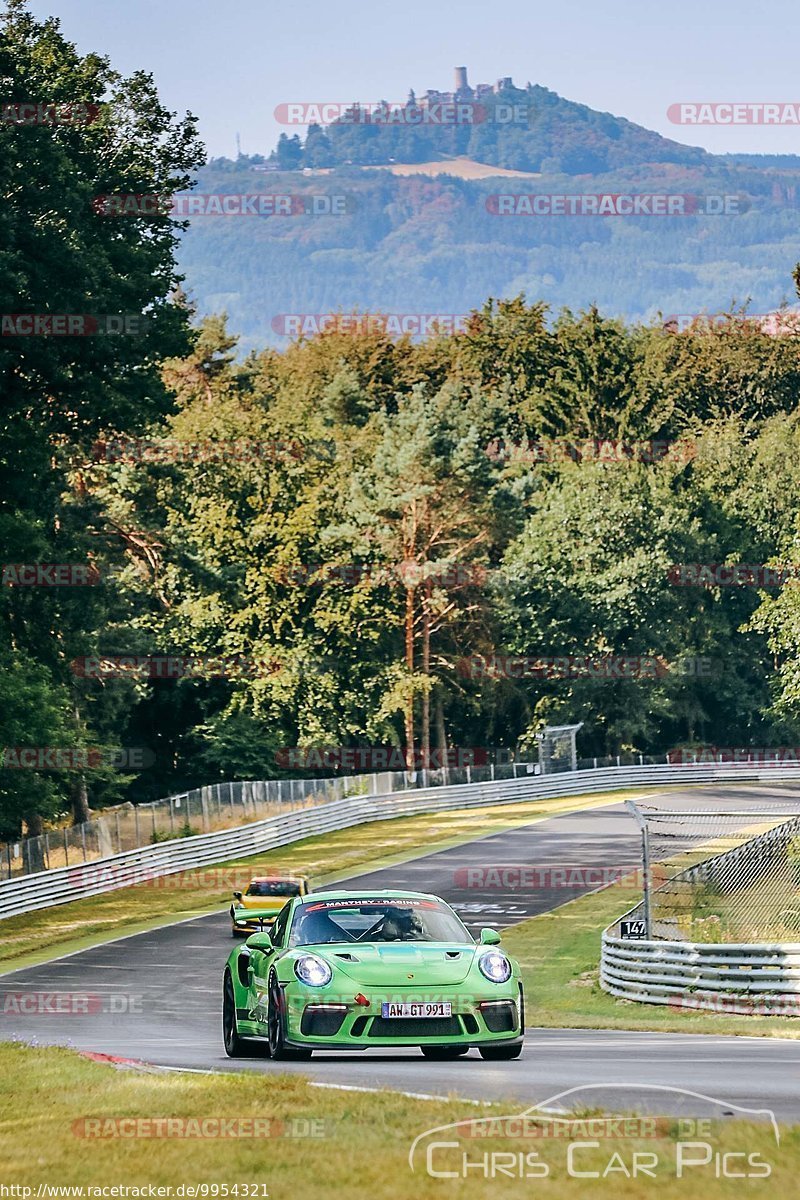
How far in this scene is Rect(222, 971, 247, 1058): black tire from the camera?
1552cm

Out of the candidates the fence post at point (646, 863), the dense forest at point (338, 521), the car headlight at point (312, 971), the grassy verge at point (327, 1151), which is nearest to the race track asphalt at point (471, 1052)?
the car headlight at point (312, 971)

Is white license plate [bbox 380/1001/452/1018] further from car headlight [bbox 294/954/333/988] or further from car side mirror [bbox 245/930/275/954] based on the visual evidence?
car side mirror [bbox 245/930/275/954]

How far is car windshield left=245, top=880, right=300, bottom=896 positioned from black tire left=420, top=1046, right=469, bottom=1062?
22.1 metres

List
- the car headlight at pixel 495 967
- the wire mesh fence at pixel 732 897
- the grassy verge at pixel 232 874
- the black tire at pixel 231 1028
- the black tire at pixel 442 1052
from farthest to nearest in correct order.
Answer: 1. the grassy verge at pixel 232 874
2. the wire mesh fence at pixel 732 897
3. the black tire at pixel 231 1028
4. the black tire at pixel 442 1052
5. the car headlight at pixel 495 967

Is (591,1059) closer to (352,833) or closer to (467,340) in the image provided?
→ (352,833)

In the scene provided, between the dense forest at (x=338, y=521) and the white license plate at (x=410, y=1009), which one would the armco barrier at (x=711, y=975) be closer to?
the white license plate at (x=410, y=1009)

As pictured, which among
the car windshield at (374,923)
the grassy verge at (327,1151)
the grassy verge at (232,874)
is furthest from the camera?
the grassy verge at (232,874)

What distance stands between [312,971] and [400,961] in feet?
2.11

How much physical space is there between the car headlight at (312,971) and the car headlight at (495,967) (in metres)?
1.13

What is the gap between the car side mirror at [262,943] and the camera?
48.6 ft

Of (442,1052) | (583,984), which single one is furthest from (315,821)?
(442,1052)

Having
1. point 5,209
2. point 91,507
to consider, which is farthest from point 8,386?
point 91,507

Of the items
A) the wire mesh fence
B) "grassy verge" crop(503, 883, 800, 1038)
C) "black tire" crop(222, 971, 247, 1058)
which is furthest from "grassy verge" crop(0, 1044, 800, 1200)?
the wire mesh fence

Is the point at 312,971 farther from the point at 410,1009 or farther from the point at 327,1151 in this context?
the point at 327,1151
